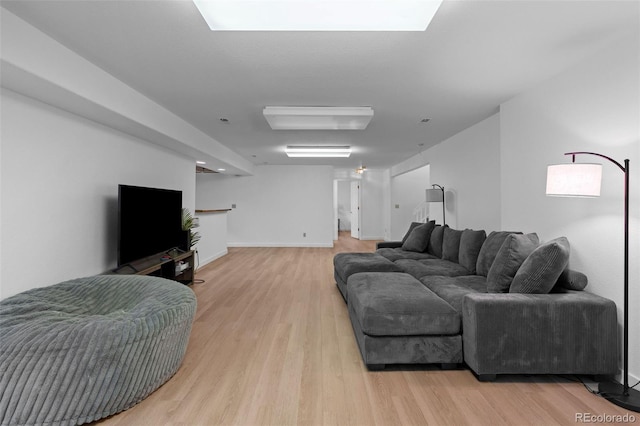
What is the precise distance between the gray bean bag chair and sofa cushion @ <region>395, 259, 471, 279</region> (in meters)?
2.52

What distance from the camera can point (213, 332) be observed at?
2.83 meters

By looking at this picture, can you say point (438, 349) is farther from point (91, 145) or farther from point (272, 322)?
point (91, 145)

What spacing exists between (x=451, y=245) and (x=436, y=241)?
47 centimetres

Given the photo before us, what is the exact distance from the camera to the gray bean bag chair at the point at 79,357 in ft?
4.99

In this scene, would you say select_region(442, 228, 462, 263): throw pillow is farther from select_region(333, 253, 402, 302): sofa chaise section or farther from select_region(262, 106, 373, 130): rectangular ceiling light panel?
select_region(262, 106, 373, 130): rectangular ceiling light panel

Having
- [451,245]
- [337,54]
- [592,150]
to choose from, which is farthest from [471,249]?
[337,54]

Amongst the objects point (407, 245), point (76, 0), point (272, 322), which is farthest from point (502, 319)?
point (76, 0)

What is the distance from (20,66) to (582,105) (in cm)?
402

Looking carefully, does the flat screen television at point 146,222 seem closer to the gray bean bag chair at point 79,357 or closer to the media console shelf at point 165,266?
the media console shelf at point 165,266

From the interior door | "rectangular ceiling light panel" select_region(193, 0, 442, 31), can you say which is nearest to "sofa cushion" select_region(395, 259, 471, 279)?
"rectangular ceiling light panel" select_region(193, 0, 442, 31)

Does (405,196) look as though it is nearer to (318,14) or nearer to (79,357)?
(318,14)

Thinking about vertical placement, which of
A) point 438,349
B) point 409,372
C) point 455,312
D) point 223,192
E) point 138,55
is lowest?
point 409,372

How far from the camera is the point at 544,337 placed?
6.66 ft

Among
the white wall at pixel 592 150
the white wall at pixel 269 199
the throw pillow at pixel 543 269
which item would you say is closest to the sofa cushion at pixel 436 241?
the white wall at pixel 592 150
